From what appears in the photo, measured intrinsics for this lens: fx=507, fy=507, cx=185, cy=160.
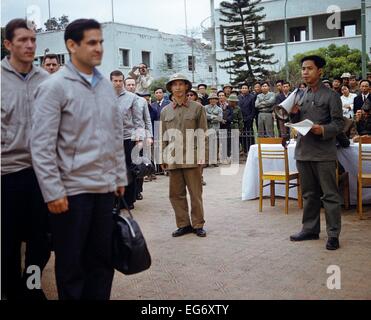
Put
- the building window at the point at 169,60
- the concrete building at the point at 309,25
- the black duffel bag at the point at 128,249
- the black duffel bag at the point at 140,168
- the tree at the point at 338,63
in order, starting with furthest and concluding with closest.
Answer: the building window at the point at 169,60 → the concrete building at the point at 309,25 → the tree at the point at 338,63 → the black duffel bag at the point at 140,168 → the black duffel bag at the point at 128,249

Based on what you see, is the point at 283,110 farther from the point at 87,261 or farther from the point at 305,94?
the point at 87,261

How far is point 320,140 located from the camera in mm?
5141

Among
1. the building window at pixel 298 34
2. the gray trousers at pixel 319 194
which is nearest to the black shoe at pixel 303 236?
the gray trousers at pixel 319 194

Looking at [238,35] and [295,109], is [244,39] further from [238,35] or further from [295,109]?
[295,109]

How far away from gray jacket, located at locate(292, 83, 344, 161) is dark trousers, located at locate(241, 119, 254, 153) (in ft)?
23.8

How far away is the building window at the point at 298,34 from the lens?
31.2 meters

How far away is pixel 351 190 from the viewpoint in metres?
7.01

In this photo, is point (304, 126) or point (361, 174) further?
point (361, 174)

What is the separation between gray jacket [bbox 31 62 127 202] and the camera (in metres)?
2.84

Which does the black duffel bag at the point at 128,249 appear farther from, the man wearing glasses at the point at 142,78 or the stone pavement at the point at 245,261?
the man wearing glasses at the point at 142,78

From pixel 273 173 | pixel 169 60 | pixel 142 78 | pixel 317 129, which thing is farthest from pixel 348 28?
pixel 317 129

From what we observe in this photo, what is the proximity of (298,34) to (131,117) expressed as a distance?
88.8 feet

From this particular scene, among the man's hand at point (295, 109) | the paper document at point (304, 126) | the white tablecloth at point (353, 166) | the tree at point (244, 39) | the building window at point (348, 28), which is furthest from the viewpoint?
the building window at point (348, 28)

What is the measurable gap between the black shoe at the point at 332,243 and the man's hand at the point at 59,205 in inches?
122
